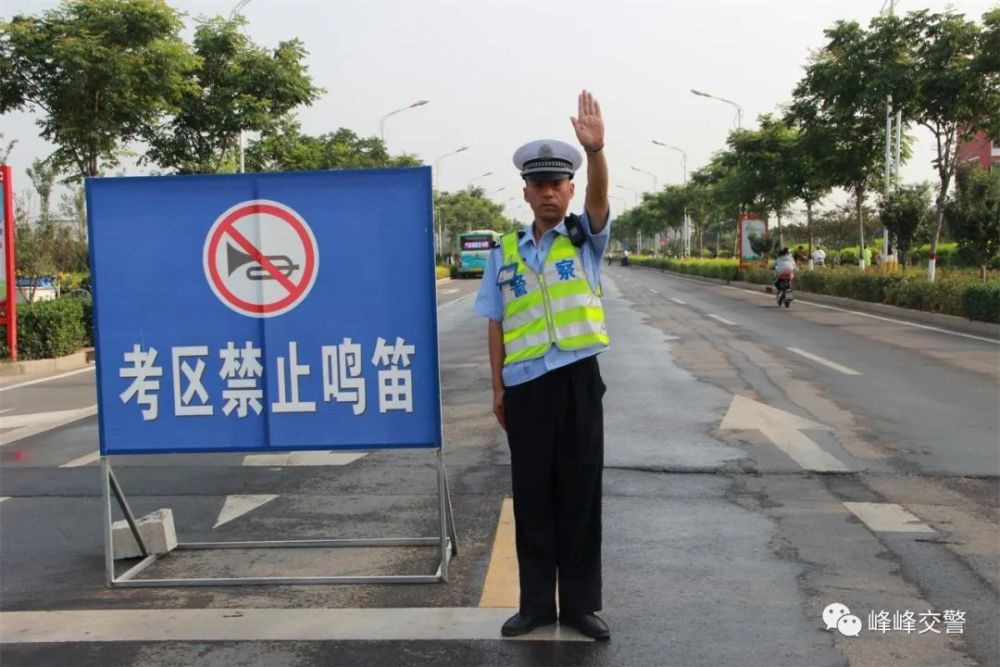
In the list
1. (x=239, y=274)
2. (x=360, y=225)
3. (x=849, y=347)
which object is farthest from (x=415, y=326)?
(x=849, y=347)

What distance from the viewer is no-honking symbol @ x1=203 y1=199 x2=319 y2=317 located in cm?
431

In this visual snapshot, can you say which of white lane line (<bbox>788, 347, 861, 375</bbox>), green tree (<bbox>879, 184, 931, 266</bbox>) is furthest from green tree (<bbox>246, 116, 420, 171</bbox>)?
green tree (<bbox>879, 184, 931, 266</bbox>)

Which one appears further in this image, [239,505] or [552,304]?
[239,505]

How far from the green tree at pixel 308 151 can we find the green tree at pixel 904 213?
11835 mm

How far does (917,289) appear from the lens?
20.6m

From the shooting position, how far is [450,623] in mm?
A: 3824

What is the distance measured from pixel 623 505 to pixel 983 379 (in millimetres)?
6915

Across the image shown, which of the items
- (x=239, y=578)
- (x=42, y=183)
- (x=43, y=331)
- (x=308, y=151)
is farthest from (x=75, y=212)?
(x=239, y=578)

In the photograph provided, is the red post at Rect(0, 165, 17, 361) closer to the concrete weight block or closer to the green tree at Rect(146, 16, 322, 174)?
the green tree at Rect(146, 16, 322, 174)

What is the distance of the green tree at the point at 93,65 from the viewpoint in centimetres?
1603

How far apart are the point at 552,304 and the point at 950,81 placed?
66.8 feet

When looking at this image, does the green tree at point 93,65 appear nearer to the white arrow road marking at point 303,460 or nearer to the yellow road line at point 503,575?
the white arrow road marking at point 303,460

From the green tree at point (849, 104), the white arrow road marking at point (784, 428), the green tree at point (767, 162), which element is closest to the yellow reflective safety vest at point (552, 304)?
the white arrow road marking at point (784, 428)

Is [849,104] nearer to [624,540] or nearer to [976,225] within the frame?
[976,225]
